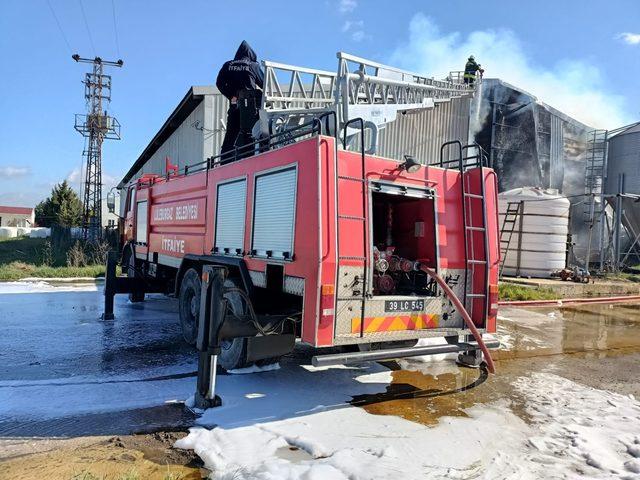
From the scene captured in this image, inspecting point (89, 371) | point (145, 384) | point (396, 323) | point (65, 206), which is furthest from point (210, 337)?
point (65, 206)

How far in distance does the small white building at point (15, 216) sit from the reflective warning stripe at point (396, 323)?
9643cm

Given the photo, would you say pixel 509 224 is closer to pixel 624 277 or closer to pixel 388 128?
pixel 624 277

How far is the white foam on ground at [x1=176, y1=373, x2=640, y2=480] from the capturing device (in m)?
3.46

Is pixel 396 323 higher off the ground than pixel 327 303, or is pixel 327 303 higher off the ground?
pixel 327 303

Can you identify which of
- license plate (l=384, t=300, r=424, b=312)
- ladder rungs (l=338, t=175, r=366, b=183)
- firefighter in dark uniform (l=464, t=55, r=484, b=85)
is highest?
firefighter in dark uniform (l=464, t=55, r=484, b=85)

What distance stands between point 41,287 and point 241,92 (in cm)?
762

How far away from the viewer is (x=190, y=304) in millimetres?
7078

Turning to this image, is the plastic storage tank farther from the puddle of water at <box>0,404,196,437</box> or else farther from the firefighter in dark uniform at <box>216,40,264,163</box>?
the puddle of water at <box>0,404,196,437</box>

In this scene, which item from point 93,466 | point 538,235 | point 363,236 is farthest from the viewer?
point 538,235

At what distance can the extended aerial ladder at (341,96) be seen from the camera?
1071cm

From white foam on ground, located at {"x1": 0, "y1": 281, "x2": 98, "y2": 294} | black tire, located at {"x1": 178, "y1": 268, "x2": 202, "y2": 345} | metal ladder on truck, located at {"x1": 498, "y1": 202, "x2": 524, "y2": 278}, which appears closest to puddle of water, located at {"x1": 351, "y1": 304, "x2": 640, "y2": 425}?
black tire, located at {"x1": 178, "y1": 268, "x2": 202, "y2": 345}

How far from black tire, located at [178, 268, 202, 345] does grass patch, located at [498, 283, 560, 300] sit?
8863mm

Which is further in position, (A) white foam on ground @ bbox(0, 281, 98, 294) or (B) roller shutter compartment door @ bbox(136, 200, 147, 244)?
(A) white foam on ground @ bbox(0, 281, 98, 294)

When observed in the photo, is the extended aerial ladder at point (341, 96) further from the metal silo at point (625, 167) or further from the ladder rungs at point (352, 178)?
the metal silo at point (625, 167)
